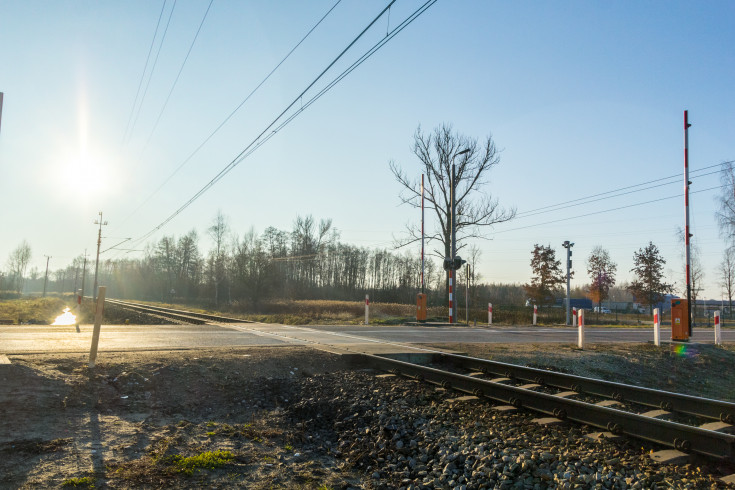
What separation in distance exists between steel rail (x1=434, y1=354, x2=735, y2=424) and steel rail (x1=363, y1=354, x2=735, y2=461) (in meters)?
1.85

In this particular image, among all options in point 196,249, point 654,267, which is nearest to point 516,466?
point 654,267

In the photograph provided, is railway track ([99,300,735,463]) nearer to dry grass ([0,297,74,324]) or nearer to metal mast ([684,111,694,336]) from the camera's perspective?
metal mast ([684,111,694,336])

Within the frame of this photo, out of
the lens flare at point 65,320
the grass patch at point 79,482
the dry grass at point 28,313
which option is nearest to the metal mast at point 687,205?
the grass patch at point 79,482

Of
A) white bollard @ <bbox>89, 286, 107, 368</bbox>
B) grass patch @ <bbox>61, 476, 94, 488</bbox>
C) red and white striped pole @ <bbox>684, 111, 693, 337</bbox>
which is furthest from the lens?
red and white striped pole @ <bbox>684, 111, 693, 337</bbox>

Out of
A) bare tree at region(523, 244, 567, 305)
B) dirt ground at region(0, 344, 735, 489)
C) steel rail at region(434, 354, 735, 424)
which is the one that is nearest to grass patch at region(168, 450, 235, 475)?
dirt ground at region(0, 344, 735, 489)

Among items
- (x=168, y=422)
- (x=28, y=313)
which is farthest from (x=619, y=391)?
(x=28, y=313)

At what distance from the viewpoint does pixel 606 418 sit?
5289 mm

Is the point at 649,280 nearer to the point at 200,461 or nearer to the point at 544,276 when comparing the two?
the point at 544,276

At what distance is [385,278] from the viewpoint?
82.4m

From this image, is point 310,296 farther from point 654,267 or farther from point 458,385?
point 458,385

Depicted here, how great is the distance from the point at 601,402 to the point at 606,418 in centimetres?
162

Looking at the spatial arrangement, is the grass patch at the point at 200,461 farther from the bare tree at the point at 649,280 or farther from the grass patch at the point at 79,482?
the bare tree at the point at 649,280

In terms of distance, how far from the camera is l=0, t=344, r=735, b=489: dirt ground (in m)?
4.41

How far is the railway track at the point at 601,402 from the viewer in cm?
456
